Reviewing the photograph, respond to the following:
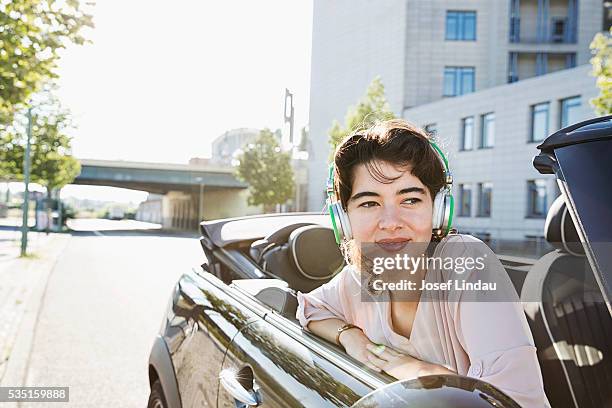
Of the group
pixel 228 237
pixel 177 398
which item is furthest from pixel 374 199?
pixel 228 237

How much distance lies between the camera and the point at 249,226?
398 centimetres

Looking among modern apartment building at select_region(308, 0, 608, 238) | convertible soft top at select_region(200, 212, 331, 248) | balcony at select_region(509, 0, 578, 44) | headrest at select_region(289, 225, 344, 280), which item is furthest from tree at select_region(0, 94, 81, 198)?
headrest at select_region(289, 225, 344, 280)

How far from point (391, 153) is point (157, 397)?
6.32ft

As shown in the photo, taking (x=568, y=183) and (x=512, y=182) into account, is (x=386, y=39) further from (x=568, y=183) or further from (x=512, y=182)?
(x=568, y=183)

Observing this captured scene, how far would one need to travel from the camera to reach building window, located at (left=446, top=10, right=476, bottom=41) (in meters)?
39.6

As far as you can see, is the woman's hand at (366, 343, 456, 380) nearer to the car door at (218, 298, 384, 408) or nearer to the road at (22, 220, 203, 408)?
the car door at (218, 298, 384, 408)

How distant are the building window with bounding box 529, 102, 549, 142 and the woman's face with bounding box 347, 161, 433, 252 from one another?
29.6 metres

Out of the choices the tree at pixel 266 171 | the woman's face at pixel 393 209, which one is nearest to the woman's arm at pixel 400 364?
the woman's face at pixel 393 209

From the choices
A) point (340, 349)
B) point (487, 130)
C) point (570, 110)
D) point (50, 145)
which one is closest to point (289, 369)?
point (340, 349)

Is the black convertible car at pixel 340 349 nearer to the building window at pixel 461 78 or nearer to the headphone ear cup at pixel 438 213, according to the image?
the headphone ear cup at pixel 438 213

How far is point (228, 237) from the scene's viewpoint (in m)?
3.76

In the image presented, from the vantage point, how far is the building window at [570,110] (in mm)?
27734

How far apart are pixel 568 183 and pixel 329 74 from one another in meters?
48.6

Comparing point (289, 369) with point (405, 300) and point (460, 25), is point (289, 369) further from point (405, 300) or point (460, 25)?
point (460, 25)
